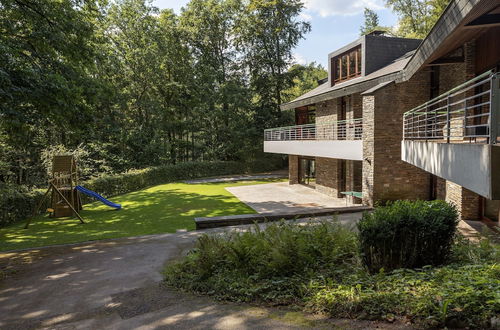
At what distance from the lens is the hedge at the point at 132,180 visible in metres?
16.1

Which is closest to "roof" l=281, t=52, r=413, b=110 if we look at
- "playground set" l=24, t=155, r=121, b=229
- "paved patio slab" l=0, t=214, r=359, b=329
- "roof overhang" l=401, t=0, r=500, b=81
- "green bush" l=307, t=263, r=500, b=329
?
"roof overhang" l=401, t=0, r=500, b=81

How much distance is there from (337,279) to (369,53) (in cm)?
1682

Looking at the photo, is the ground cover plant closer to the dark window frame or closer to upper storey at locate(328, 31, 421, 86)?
upper storey at locate(328, 31, 421, 86)

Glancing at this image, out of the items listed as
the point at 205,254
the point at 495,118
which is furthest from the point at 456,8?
the point at 205,254

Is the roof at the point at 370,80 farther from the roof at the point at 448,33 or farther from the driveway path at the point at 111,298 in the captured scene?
the driveway path at the point at 111,298

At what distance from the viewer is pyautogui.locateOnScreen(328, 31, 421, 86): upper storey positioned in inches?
762

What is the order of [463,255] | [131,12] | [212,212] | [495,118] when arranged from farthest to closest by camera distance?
[131,12]
[212,212]
[463,255]
[495,118]

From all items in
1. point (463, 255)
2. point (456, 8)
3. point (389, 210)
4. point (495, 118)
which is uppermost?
point (456, 8)

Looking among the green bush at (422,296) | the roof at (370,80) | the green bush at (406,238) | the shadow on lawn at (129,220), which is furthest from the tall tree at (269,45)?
the green bush at (422,296)

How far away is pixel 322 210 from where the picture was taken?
1359 cm

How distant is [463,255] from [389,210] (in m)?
1.63

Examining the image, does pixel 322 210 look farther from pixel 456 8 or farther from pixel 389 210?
pixel 456 8

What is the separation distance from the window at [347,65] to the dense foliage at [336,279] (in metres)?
15.1

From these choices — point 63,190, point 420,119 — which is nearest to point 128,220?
point 63,190
